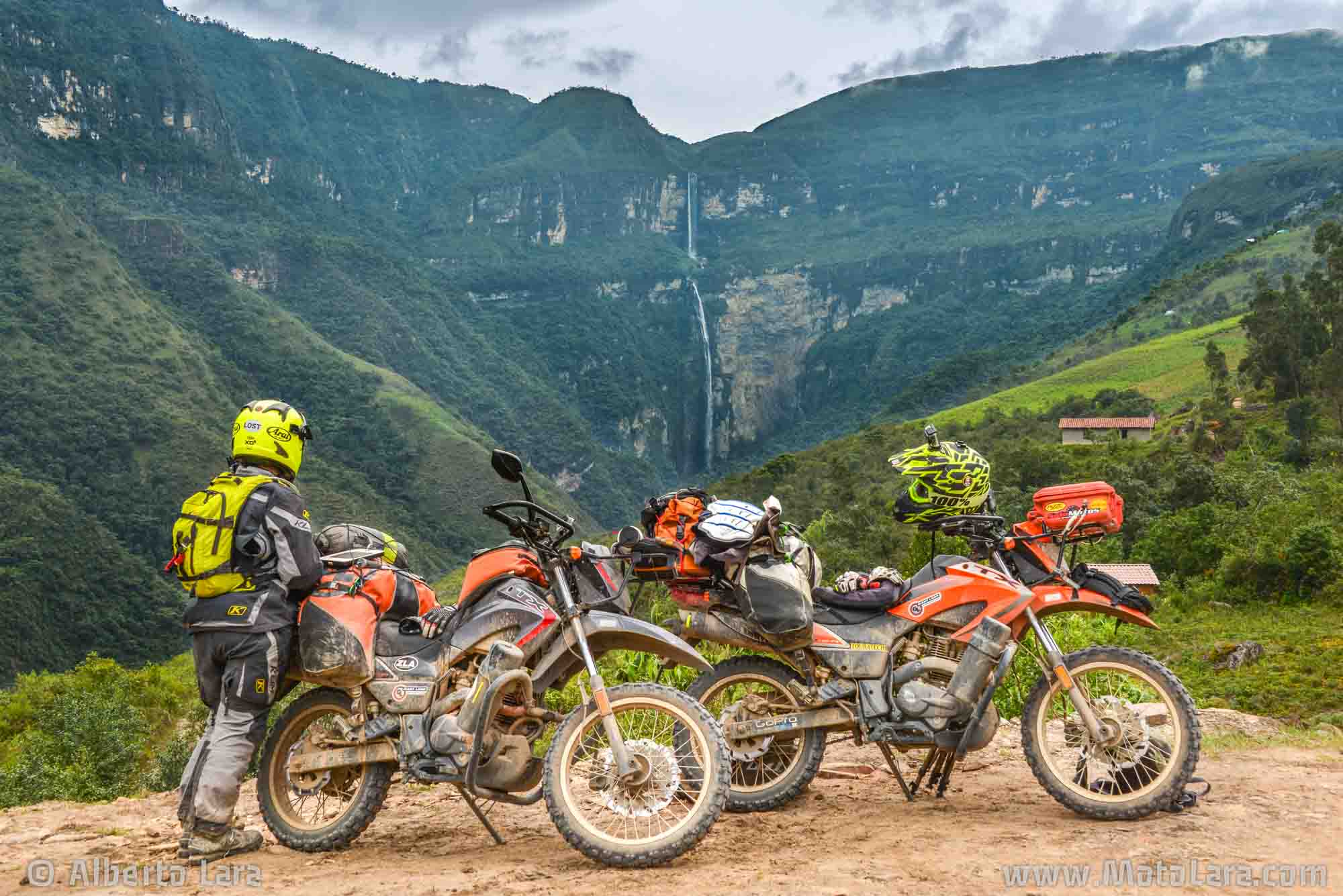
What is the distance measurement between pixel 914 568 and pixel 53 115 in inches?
7256

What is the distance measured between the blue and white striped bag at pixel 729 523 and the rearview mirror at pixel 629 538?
488mm

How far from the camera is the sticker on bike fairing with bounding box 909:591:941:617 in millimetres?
5988

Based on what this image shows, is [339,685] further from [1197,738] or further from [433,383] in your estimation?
[433,383]

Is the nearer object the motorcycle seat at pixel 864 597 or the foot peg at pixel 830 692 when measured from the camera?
the foot peg at pixel 830 692

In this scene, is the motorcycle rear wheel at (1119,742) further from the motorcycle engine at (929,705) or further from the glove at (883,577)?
the glove at (883,577)

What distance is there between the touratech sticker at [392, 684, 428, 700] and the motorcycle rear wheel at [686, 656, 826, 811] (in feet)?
4.72

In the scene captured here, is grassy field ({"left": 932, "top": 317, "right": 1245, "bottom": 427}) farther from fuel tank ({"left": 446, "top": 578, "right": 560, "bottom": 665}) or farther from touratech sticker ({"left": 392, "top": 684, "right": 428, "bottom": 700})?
touratech sticker ({"left": 392, "top": 684, "right": 428, "bottom": 700})

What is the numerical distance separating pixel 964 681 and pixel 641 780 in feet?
5.91

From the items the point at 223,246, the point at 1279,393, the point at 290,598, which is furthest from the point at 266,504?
the point at 223,246

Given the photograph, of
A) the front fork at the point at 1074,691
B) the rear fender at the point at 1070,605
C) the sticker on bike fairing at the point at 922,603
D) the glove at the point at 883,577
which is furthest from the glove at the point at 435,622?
the front fork at the point at 1074,691

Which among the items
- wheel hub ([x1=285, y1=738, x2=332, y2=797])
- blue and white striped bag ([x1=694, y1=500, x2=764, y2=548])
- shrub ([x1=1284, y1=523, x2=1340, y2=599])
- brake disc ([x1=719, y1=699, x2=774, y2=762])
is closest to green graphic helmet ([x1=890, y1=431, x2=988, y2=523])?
blue and white striped bag ([x1=694, y1=500, x2=764, y2=548])

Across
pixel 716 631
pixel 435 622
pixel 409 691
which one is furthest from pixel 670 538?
pixel 409 691

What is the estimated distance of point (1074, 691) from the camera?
5.62 meters

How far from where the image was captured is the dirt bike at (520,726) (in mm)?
4930
